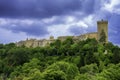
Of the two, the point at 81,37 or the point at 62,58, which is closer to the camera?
the point at 62,58

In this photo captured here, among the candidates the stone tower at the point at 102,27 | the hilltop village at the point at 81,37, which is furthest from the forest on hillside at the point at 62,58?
the stone tower at the point at 102,27

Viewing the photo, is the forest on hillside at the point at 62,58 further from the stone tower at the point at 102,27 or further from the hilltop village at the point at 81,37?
the stone tower at the point at 102,27

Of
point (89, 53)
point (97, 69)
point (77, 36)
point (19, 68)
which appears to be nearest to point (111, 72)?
point (97, 69)

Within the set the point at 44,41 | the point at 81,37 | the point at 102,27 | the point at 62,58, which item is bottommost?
the point at 62,58

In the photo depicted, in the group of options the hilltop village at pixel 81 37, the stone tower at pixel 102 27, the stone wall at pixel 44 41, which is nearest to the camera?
the stone tower at pixel 102 27

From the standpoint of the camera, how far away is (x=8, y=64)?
101000 mm

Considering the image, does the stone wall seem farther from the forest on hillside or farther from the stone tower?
the forest on hillside

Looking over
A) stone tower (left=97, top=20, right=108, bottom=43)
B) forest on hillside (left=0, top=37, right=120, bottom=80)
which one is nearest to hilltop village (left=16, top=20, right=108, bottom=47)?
stone tower (left=97, top=20, right=108, bottom=43)

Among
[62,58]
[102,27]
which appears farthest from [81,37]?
[62,58]

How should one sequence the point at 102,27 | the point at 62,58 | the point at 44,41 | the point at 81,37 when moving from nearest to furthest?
1. the point at 62,58
2. the point at 102,27
3. the point at 81,37
4. the point at 44,41

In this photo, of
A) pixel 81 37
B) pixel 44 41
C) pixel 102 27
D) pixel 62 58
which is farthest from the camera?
pixel 44 41

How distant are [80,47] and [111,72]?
34188 millimetres

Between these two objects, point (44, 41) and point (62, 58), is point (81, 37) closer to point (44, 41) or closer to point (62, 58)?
point (44, 41)

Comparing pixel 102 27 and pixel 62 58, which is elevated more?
pixel 102 27
